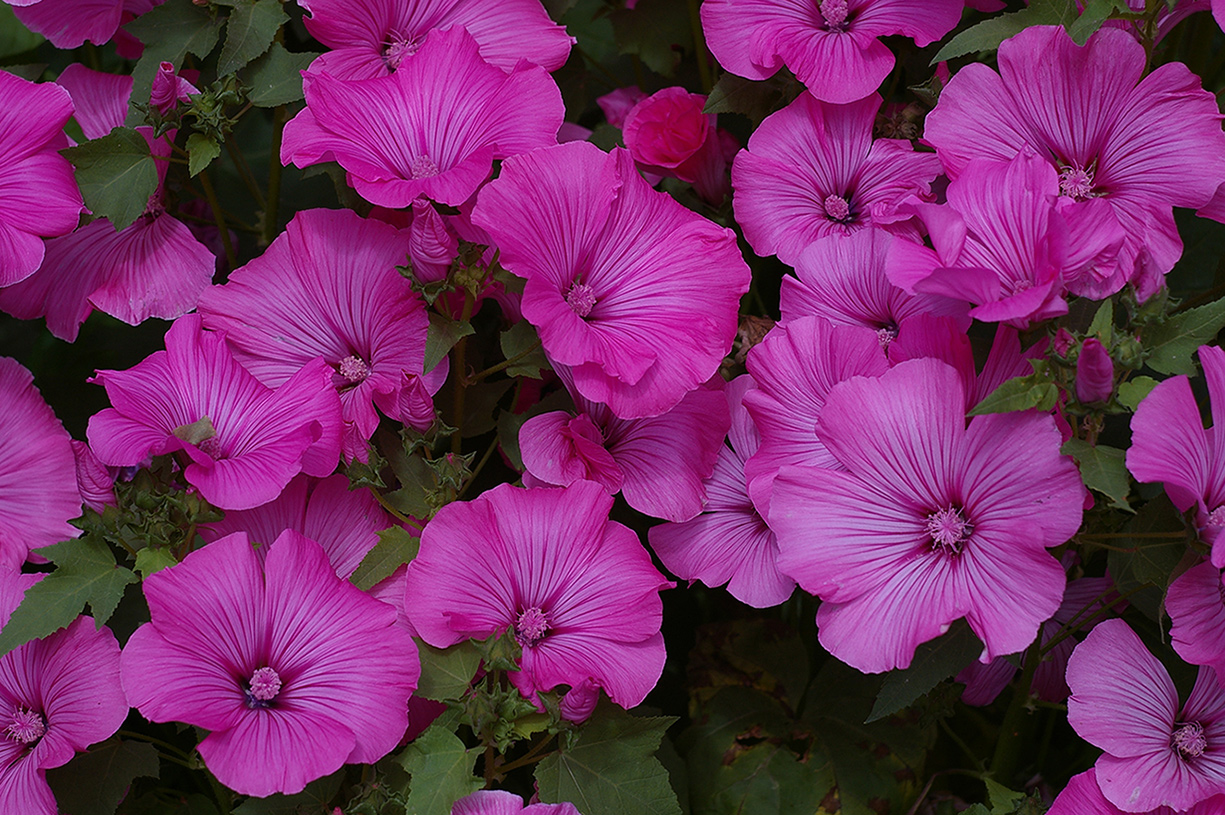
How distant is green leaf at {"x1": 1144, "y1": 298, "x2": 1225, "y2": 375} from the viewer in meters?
0.80

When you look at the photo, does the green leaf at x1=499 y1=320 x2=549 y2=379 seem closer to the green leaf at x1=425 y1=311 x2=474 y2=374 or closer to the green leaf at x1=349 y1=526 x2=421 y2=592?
the green leaf at x1=425 y1=311 x2=474 y2=374

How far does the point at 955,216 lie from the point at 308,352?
1.94 feet

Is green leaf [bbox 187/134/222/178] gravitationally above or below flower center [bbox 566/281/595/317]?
above

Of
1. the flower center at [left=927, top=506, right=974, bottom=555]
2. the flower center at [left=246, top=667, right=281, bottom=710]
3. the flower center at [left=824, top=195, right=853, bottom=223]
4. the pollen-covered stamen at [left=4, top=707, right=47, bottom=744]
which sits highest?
the flower center at [left=824, top=195, right=853, bottom=223]

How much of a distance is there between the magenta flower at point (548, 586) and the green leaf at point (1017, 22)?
0.51 m

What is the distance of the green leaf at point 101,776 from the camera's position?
922mm

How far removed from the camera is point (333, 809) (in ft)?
2.93

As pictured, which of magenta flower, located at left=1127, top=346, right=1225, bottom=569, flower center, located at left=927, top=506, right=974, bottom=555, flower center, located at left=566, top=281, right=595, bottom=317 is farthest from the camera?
flower center, located at left=566, top=281, right=595, bottom=317

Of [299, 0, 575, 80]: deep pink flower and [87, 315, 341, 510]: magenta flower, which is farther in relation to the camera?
[299, 0, 575, 80]: deep pink flower

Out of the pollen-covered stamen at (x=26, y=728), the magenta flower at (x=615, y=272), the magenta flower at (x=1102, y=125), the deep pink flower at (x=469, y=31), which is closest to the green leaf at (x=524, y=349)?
the magenta flower at (x=615, y=272)

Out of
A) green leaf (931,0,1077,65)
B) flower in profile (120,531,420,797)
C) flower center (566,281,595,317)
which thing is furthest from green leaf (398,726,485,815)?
green leaf (931,0,1077,65)

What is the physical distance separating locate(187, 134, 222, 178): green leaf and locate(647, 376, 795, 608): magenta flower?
519mm

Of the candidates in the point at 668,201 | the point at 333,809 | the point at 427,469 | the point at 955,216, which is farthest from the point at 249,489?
the point at 955,216

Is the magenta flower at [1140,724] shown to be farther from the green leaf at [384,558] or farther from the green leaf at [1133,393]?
the green leaf at [384,558]
